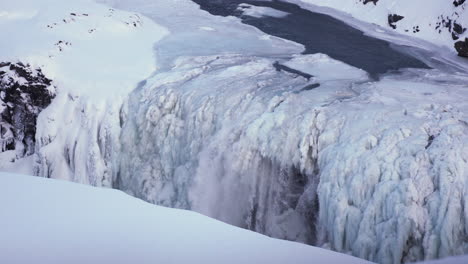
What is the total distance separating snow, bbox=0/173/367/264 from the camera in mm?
2961

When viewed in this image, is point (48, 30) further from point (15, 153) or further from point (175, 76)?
point (175, 76)

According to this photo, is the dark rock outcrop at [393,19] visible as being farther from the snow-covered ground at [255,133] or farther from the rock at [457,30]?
the snow-covered ground at [255,133]

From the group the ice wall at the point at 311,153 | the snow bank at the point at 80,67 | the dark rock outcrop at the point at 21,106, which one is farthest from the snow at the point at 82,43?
the ice wall at the point at 311,153

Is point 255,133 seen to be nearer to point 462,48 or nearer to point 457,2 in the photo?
point 462,48

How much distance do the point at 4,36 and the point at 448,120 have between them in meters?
9.82

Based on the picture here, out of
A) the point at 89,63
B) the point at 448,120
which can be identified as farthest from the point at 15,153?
the point at 448,120

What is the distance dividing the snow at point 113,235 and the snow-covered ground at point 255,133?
223 mm

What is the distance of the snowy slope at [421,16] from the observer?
13.8 metres

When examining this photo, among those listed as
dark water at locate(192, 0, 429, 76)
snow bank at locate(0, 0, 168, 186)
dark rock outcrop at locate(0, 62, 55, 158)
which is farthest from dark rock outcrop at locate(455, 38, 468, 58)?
dark rock outcrop at locate(0, 62, 55, 158)

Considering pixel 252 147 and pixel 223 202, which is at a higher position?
pixel 252 147

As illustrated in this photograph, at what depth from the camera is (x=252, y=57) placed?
1183 centimetres

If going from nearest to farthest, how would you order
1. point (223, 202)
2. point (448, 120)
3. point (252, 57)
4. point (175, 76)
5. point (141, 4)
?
point (448, 120), point (223, 202), point (175, 76), point (252, 57), point (141, 4)

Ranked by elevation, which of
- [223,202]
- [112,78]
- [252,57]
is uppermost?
[252,57]

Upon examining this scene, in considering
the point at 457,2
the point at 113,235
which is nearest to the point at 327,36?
the point at 457,2
